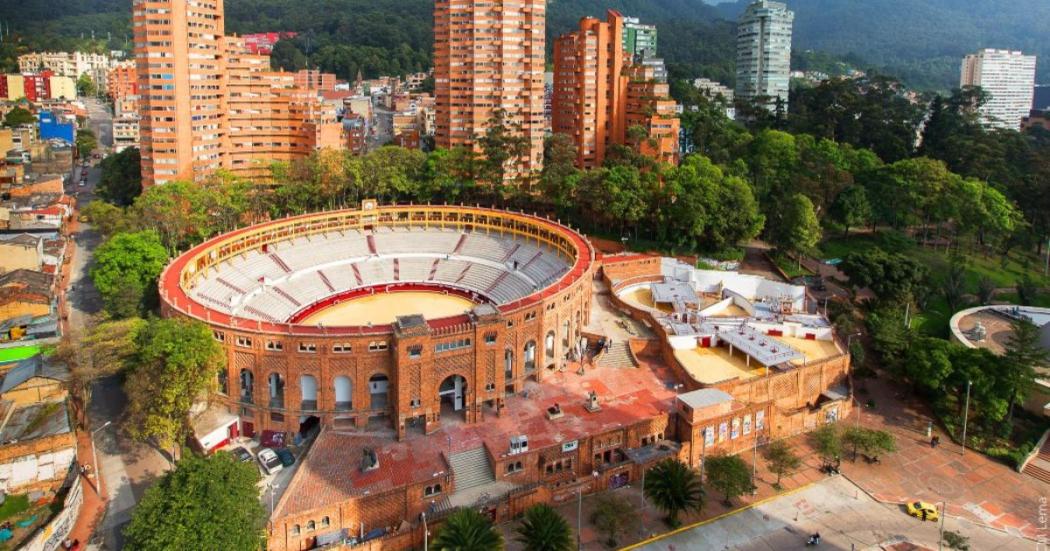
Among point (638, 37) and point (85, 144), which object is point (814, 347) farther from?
point (638, 37)

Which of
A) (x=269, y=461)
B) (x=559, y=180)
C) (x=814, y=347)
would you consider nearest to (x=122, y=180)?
(x=559, y=180)

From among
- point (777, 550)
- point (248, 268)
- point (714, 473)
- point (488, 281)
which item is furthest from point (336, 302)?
point (777, 550)

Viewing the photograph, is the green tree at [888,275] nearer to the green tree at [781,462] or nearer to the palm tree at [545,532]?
the green tree at [781,462]

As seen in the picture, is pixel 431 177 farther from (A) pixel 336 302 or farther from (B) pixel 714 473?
(B) pixel 714 473

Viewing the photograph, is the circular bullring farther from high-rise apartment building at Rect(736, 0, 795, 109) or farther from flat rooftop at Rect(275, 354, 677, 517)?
high-rise apartment building at Rect(736, 0, 795, 109)

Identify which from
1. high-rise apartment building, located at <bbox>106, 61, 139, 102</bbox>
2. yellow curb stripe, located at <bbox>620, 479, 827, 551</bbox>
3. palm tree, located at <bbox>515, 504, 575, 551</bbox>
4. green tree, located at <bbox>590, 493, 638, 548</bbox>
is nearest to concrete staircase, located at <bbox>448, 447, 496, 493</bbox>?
palm tree, located at <bbox>515, 504, 575, 551</bbox>

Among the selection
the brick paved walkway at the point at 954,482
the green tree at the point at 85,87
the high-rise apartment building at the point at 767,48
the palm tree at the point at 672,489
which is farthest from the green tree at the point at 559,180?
the green tree at the point at 85,87
